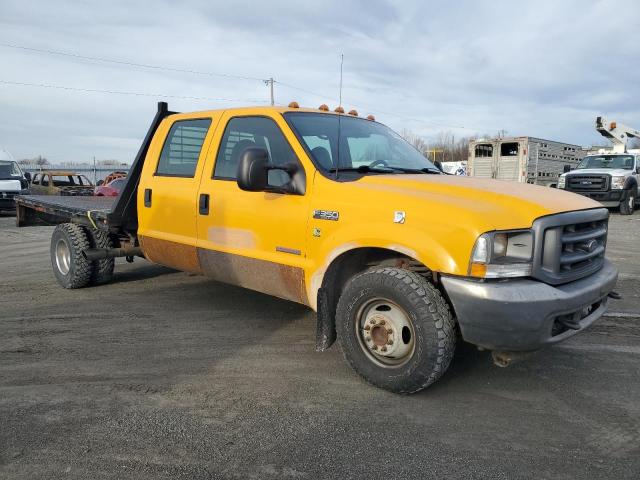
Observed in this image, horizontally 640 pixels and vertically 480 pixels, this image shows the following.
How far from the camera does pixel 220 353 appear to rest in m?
4.16

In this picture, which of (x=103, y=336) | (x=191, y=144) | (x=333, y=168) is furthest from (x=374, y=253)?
(x=103, y=336)

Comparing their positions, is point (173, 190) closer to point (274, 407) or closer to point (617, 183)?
point (274, 407)

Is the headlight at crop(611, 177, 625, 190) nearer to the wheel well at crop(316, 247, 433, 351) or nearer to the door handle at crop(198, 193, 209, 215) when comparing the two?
the wheel well at crop(316, 247, 433, 351)

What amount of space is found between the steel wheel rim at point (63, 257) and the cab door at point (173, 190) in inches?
60.4

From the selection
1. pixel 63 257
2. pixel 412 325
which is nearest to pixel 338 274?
pixel 412 325

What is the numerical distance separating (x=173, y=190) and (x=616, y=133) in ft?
70.1

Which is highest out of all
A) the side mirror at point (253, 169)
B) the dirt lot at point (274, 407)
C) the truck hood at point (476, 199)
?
the side mirror at point (253, 169)

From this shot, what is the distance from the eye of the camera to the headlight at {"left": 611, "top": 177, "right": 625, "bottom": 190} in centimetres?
1666

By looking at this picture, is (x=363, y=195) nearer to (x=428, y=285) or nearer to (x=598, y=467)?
(x=428, y=285)

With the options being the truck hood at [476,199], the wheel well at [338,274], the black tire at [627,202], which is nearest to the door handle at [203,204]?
the wheel well at [338,274]

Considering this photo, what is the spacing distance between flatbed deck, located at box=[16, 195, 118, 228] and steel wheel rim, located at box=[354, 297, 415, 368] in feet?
10.7

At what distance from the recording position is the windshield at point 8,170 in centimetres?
1829

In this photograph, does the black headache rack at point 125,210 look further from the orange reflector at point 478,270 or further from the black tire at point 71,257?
the orange reflector at point 478,270

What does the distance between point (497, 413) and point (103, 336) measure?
10.7 feet
